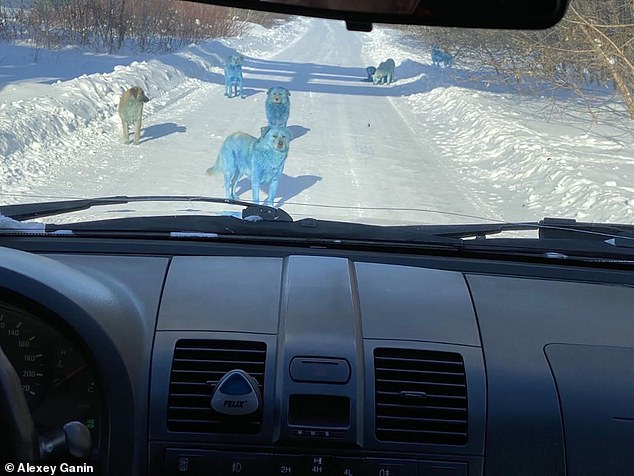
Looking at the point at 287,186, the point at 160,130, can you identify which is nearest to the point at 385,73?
the point at 160,130

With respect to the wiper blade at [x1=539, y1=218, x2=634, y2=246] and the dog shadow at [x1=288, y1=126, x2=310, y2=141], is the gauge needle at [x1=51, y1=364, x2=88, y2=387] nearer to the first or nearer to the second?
the wiper blade at [x1=539, y1=218, x2=634, y2=246]

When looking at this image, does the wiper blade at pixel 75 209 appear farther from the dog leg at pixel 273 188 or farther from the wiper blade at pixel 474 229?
the dog leg at pixel 273 188

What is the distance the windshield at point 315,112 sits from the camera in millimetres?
7863

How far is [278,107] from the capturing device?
10.4 m

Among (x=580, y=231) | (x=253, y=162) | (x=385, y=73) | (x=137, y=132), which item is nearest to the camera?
(x=580, y=231)

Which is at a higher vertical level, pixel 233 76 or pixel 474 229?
pixel 474 229

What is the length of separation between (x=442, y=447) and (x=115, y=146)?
790 centimetres

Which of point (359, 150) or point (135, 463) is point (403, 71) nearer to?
point (359, 150)

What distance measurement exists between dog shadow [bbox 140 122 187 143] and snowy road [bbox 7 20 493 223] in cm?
2

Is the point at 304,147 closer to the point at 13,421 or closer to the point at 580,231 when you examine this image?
the point at 580,231

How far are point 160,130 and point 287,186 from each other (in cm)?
327

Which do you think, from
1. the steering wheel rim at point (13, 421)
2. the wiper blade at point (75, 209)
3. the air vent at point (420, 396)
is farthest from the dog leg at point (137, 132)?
the steering wheel rim at point (13, 421)

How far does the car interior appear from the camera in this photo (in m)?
2.49

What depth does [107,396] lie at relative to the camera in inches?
96.9
